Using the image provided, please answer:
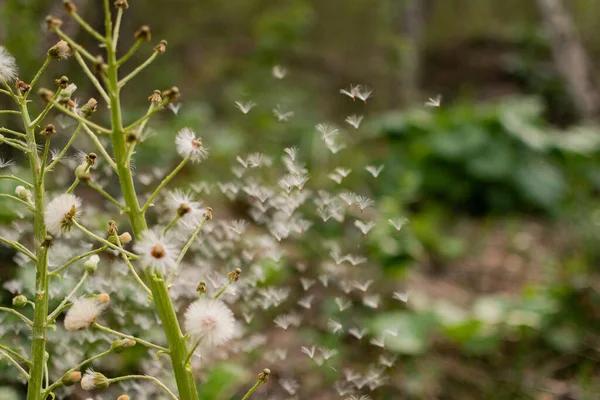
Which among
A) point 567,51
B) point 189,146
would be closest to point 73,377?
point 189,146

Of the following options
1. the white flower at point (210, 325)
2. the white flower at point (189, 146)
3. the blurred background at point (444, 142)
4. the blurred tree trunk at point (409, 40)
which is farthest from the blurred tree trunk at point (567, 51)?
the white flower at point (210, 325)

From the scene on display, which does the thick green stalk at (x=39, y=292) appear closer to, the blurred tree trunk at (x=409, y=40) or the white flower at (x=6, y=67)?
the white flower at (x=6, y=67)

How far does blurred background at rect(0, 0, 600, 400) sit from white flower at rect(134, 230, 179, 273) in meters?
0.70

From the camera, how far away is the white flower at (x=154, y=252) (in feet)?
1.64

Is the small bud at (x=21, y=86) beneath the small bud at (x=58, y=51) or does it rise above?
beneath

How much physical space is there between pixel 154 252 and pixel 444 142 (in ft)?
13.5

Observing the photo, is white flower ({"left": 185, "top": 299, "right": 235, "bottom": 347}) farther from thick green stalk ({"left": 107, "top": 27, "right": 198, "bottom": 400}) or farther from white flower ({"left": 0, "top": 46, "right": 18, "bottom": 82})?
white flower ({"left": 0, "top": 46, "right": 18, "bottom": 82})

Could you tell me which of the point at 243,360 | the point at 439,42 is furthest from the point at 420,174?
the point at 439,42

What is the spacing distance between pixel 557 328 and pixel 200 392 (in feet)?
4.89

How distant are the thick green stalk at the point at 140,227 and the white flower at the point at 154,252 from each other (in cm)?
4

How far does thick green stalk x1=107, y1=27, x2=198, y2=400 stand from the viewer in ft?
1.79

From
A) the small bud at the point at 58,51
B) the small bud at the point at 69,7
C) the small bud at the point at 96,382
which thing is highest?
the small bud at the point at 58,51

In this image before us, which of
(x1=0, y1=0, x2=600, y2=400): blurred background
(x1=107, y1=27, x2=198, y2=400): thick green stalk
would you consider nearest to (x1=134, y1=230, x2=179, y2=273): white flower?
(x1=107, y1=27, x2=198, y2=400): thick green stalk

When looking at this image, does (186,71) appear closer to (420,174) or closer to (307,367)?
(420,174)
